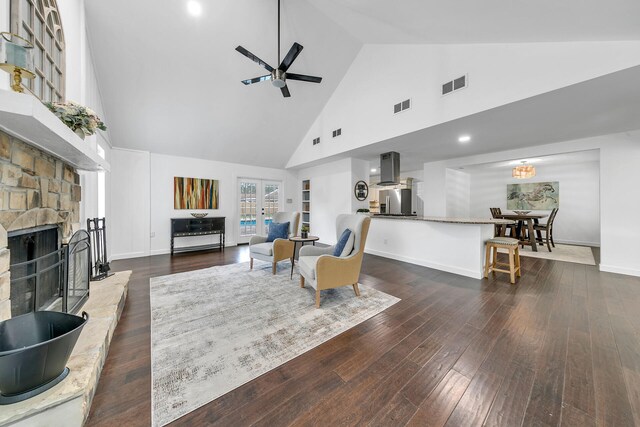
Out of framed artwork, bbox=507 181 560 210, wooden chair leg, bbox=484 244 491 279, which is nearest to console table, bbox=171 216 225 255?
wooden chair leg, bbox=484 244 491 279

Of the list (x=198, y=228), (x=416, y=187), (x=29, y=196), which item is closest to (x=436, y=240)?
(x=416, y=187)

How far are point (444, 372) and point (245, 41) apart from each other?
500cm

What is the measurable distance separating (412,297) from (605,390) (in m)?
1.57

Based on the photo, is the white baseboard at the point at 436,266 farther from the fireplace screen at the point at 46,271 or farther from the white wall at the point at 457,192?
the fireplace screen at the point at 46,271

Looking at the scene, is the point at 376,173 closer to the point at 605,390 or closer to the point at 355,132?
the point at 355,132

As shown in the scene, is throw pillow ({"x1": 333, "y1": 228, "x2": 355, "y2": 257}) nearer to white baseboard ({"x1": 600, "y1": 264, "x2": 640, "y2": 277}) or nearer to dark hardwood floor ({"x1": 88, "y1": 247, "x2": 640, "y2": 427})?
dark hardwood floor ({"x1": 88, "y1": 247, "x2": 640, "y2": 427})

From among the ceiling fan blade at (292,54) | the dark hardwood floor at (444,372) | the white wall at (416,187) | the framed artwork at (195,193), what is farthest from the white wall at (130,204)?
the white wall at (416,187)

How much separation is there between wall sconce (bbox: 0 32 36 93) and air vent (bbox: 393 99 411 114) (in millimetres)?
3998

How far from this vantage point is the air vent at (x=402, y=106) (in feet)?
12.1

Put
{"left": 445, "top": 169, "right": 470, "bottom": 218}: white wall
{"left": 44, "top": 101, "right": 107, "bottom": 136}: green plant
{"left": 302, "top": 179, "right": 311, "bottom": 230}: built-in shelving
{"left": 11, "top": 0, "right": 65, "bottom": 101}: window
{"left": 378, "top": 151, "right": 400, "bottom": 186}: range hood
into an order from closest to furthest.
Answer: {"left": 11, "top": 0, "right": 65, "bottom": 101}: window
{"left": 44, "top": 101, "right": 107, "bottom": 136}: green plant
{"left": 378, "top": 151, "right": 400, "bottom": 186}: range hood
{"left": 445, "top": 169, "right": 470, "bottom": 218}: white wall
{"left": 302, "top": 179, "right": 311, "bottom": 230}: built-in shelving

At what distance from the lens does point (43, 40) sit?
1.73 metres

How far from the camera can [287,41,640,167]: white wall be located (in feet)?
7.37

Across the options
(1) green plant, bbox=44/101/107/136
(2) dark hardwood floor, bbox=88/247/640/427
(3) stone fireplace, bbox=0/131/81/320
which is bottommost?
(2) dark hardwood floor, bbox=88/247/640/427

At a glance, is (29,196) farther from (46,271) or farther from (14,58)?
(14,58)
